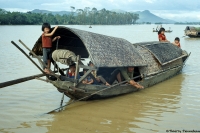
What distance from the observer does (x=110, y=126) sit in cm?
461

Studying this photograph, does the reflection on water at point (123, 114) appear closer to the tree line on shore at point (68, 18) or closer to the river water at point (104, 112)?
the river water at point (104, 112)

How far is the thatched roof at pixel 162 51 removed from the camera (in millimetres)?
7652

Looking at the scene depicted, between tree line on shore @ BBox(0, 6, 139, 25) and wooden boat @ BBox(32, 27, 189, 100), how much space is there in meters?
56.1

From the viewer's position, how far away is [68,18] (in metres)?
85.4

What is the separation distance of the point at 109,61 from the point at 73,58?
2.49 ft

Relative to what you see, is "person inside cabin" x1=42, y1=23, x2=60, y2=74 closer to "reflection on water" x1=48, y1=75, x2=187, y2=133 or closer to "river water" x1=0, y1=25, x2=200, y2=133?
"river water" x1=0, y1=25, x2=200, y2=133

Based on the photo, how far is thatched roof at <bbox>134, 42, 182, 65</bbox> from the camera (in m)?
7.65

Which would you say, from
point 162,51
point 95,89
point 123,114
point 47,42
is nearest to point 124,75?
point 95,89

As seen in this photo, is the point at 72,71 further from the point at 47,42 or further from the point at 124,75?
the point at 124,75

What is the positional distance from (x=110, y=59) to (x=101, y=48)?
0.31m

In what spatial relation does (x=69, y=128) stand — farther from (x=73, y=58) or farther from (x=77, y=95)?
(x=73, y=58)

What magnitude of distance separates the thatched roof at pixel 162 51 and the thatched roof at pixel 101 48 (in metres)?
1.36

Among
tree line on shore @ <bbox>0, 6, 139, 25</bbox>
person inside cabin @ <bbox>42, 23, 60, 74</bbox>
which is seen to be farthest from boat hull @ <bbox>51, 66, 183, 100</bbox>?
tree line on shore @ <bbox>0, 6, 139, 25</bbox>

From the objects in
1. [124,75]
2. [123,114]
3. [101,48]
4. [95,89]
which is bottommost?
[123,114]
